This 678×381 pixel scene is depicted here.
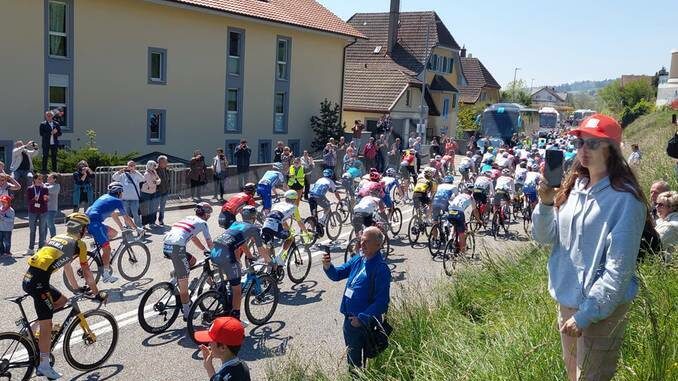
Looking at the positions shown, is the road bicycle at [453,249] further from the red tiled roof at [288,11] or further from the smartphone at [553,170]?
the red tiled roof at [288,11]

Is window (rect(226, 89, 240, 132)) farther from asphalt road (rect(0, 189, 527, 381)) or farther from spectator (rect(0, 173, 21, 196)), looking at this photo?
asphalt road (rect(0, 189, 527, 381))

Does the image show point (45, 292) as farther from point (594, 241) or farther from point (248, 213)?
point (594, 241)

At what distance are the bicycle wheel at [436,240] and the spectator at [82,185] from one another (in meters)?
8.65

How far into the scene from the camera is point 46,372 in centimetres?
691

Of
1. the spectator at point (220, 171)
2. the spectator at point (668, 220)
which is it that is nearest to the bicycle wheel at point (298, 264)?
the spectator at point (668, 220)

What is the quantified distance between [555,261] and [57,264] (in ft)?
17.9

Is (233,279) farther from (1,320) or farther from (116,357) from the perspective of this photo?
(1,320)

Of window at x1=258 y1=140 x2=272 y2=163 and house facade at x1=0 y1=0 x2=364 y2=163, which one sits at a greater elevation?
house facade at x1=0 y1=0 x2=364 y2=163

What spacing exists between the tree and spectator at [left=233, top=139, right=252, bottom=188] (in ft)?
38.4

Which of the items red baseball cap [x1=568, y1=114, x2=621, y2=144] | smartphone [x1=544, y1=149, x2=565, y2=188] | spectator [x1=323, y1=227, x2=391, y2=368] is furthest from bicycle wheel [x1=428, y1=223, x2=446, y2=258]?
smartphone [x1=544, y1=149, x2=565, y2=188]

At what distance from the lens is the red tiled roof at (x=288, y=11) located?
28.2 m

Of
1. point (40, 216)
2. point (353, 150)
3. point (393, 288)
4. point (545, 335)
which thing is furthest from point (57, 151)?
point (545, 335)

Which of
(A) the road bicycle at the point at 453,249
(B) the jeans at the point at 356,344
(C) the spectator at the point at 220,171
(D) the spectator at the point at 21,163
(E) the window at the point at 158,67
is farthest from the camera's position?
(E) the window at the point at 158,67

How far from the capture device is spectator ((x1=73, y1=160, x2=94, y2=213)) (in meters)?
15.9
